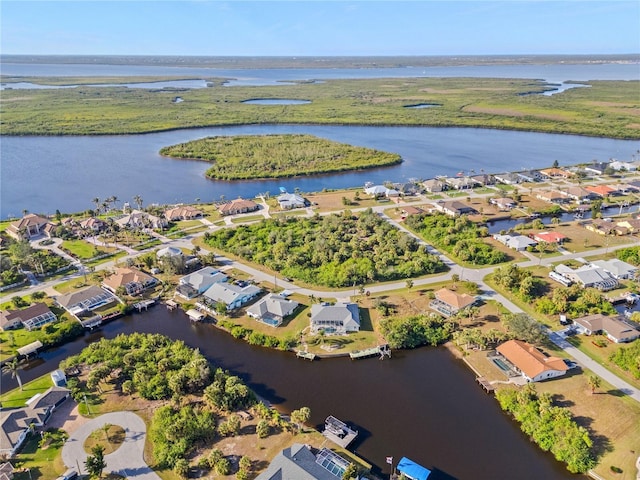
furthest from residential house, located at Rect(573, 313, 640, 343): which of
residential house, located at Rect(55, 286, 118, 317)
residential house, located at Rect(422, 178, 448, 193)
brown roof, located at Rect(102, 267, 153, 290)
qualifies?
residential house, located at Rect(55, 286, 118, 317)

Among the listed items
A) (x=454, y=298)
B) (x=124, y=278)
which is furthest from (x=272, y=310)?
(x=454, y=298)

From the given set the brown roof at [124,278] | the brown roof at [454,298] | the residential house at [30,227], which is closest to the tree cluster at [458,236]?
the brown roof at [454,298]

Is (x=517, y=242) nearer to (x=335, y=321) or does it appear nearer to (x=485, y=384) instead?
(x=485, y=384)

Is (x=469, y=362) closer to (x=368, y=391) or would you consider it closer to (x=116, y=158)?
(x=368, y=391)

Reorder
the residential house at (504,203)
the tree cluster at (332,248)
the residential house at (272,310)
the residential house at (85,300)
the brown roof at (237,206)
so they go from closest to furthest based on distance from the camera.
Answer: the residential house at (272,310)
the residential house at (85,300)
the tree cluster at (332,248)
the brown roof at (237,206)
the residential house at (504,203)

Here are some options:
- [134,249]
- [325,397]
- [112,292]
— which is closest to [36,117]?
[134,249]

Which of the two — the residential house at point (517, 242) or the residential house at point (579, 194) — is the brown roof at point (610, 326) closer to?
the residential house at point (517, 242)
